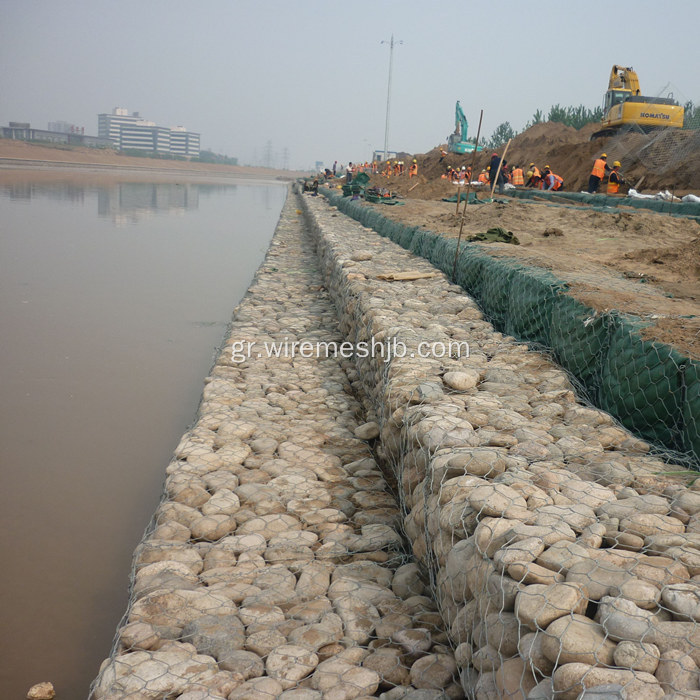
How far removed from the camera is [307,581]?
109 inches

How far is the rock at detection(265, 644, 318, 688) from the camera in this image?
7.13 feet

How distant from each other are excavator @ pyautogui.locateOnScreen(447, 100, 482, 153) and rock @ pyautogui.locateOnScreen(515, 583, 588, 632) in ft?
109

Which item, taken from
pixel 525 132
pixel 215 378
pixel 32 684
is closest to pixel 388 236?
pixel 215 378

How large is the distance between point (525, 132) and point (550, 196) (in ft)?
96.9

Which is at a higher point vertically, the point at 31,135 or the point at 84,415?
the point at 31,135

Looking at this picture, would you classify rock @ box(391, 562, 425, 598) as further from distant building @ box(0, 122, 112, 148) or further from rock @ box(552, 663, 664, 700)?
distant building @ box(0, 122, 112, 148)

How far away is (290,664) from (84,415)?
3.57 m

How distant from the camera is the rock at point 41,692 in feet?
8.17

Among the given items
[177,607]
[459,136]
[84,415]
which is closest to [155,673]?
[177,607]

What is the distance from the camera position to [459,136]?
35469mm

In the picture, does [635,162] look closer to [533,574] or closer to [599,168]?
[599,168]

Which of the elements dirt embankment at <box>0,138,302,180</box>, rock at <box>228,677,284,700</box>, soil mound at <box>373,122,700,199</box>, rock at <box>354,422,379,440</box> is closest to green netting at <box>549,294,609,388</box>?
rock at <box>354,422,379,440</box>

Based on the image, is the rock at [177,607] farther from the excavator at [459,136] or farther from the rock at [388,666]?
the excavator at [459,136]

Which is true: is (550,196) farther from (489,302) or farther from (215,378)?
(215,378)
